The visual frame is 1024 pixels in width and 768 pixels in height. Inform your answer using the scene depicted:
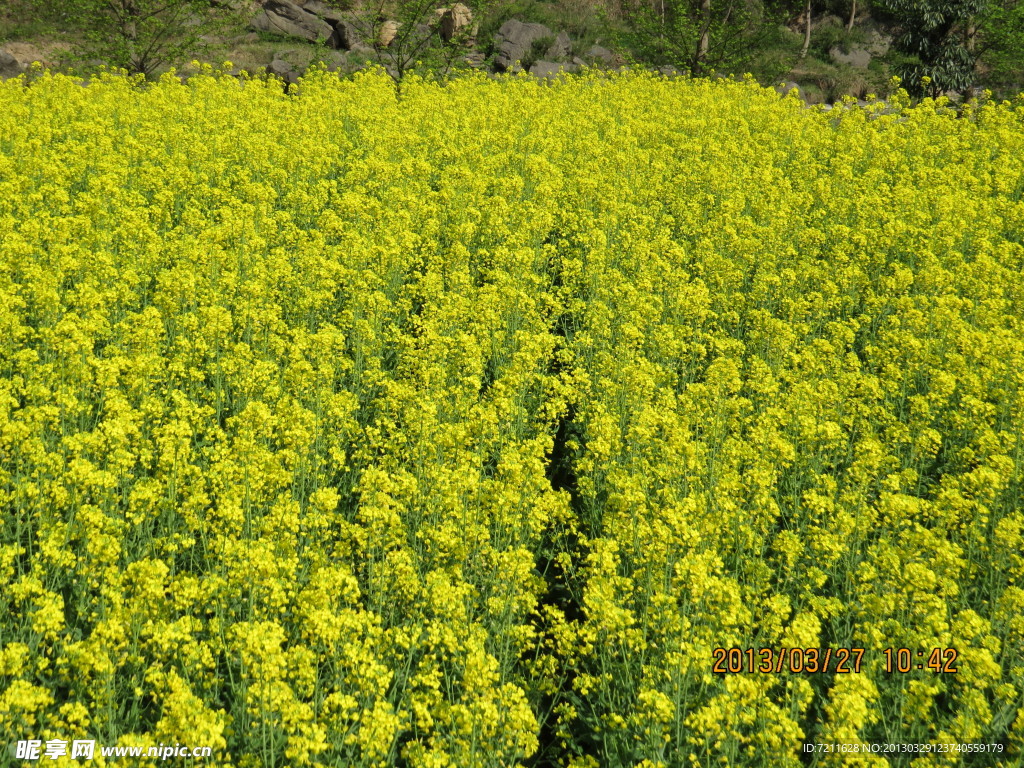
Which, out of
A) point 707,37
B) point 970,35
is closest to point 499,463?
point 707,37

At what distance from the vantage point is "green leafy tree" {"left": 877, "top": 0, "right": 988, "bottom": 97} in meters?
30.5

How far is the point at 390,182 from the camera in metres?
13.5

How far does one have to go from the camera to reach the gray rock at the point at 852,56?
135ft

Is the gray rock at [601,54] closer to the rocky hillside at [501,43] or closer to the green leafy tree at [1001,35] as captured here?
the rocky hillside at [501,43]

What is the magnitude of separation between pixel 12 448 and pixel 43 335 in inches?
75.9

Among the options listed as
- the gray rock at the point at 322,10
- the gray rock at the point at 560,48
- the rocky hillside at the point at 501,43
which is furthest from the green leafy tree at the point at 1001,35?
the gray rock at the point at 322,10

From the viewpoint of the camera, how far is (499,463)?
21.3 feet

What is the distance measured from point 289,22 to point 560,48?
504 inches

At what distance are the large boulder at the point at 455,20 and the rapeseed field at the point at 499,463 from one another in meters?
22.5

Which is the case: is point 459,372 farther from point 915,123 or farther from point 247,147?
point 915,123

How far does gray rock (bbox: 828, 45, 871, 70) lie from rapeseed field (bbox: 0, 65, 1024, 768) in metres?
30.8

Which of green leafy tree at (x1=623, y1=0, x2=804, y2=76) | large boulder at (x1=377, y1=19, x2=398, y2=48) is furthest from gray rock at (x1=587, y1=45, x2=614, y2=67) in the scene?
large boulder at (x1=377, y1=19, x2=398, y2=48)

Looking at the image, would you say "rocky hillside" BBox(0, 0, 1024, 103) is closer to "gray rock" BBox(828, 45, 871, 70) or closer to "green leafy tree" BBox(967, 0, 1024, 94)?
"gray rock" BBox(828, 45, 871, 70)

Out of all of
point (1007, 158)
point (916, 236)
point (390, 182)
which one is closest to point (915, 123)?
point (1007, 158)
